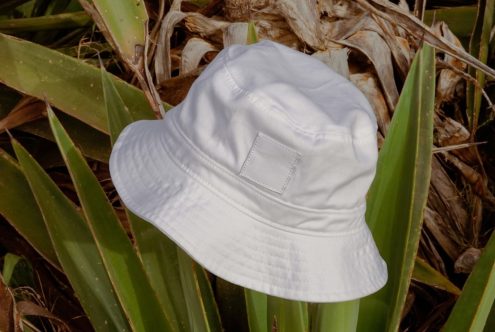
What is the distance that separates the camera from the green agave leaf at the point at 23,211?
111 centimetres

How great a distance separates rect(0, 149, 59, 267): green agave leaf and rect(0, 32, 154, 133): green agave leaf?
132 millimetres

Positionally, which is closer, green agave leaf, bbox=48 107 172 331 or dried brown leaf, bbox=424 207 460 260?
green agave leaf, bbox=48 107 172 331

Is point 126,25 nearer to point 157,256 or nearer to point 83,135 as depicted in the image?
point 83,135

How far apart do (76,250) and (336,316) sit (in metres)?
0.38

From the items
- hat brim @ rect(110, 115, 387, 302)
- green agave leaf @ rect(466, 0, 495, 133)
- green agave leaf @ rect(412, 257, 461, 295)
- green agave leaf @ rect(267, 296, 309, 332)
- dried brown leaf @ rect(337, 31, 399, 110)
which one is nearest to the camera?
hat brim @ rect(110, 115, 387, 302)

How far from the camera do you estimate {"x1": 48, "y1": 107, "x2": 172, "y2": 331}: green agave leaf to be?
89 centimetres

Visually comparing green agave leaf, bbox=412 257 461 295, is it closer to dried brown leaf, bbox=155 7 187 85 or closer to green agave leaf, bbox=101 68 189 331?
green agave leaf, bbox=101 68 189 331

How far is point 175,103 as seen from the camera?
1110 mm

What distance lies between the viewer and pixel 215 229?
59cm

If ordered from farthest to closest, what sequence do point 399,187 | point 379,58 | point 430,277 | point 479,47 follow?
point 479,47 → point 379,58 → point 430,277 → point 399,187

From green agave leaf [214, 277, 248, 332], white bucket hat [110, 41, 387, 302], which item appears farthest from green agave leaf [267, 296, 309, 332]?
green agave leaf [214, 277, 248, 332]

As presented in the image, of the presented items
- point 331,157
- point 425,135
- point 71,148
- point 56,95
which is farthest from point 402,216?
point 56,95

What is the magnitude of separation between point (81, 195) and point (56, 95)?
0.82ft


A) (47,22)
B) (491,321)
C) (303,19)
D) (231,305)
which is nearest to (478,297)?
(491,321)
